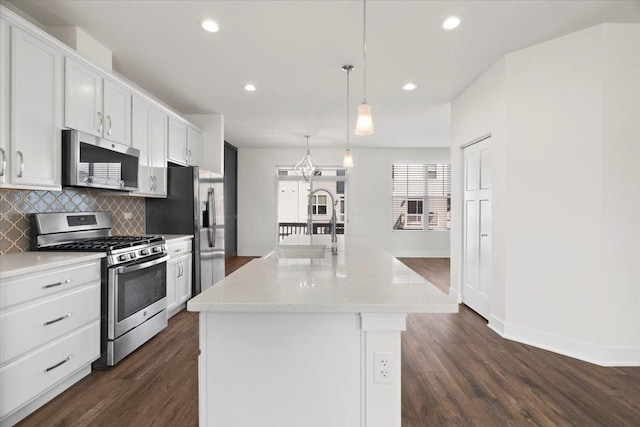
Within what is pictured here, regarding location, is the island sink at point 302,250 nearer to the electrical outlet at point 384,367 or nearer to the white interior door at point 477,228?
the electrical outlet at point 384,367

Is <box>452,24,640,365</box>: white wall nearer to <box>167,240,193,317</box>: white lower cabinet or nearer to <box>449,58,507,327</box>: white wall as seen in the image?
<box>449,58,507,327</box>: white wall

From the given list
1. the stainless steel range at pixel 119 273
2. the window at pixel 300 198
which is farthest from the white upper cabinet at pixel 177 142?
the window at pixel 300 198

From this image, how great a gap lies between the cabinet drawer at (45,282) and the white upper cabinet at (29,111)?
61 cm

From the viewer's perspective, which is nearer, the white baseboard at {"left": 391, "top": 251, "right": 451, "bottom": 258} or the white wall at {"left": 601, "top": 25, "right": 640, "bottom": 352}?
the white wall at {"left": 601, "top": 25, "right": 640, "bottom": 352}

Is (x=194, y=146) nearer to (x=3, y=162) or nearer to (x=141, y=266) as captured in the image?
(x=141, y=266)

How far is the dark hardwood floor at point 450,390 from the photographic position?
1.88 meters

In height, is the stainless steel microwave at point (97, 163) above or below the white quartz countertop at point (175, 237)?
above

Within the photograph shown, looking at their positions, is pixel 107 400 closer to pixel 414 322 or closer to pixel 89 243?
pixel 89 243

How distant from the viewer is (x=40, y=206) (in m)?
2.57

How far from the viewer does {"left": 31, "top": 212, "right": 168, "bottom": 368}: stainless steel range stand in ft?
8.06

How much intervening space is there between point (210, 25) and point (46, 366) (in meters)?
2.59

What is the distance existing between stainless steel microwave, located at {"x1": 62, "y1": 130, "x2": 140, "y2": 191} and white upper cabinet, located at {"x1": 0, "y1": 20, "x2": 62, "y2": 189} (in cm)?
6

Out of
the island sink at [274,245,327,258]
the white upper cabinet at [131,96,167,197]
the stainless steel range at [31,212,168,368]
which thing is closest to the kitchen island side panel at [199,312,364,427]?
the island sink at [274,245,327,258]

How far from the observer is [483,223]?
11.8ft
